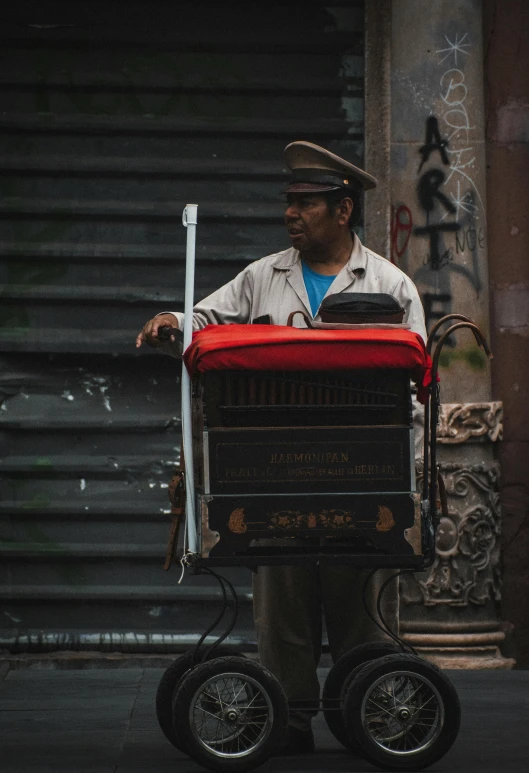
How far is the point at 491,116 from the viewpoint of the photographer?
7.22 meters

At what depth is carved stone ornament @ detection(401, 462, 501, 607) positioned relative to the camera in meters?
6.91

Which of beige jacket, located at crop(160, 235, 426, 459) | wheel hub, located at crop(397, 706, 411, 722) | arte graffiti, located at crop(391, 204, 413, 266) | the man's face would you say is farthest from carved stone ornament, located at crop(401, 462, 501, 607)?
wheel hub, located at crop(397, 706, 411, 722)

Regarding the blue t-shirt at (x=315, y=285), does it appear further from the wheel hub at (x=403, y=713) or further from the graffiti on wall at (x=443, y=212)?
the graffiti on wall at (x=443, y=212)

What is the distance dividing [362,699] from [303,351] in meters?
1.12

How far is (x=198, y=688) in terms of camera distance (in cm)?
433

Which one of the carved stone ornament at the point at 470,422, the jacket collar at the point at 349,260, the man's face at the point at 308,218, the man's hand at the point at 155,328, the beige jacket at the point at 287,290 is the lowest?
the carved stone ornament at the point at 470,422

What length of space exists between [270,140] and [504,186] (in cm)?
122

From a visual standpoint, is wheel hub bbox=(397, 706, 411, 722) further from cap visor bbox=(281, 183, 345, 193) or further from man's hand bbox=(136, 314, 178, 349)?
cap visor bbox=(281, 183, 345, 193)

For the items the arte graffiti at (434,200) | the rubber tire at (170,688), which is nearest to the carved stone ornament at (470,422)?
the arte graffiti at (434,200)

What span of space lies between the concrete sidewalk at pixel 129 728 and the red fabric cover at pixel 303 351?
A: 135cm

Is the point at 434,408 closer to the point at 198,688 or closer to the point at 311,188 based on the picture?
the point at 311,188

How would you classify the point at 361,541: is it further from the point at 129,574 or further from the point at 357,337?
the point at 129,574

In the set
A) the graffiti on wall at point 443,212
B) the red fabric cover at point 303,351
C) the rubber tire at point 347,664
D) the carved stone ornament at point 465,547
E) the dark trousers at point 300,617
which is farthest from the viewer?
the graffiti on wall at point 443,212

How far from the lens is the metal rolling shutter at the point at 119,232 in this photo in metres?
6.97
